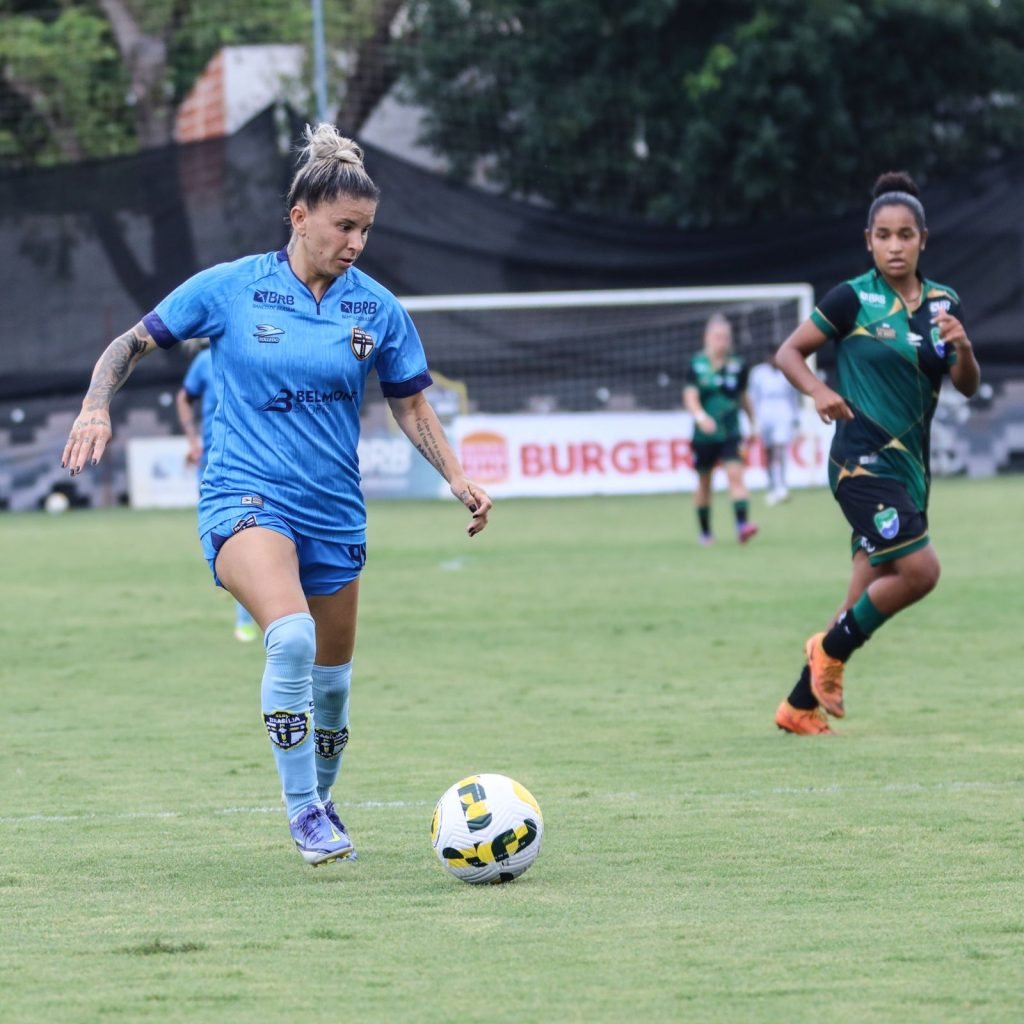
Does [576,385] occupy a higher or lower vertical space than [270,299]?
lower

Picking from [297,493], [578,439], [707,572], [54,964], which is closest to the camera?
[54,964]

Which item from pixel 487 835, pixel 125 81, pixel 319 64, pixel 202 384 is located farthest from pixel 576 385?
pixel 487 835

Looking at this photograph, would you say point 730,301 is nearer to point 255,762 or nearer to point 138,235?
point 138,235

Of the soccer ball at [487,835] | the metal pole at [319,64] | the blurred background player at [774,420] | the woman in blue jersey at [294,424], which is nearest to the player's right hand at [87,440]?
the woman in blue jersey at [294,424]

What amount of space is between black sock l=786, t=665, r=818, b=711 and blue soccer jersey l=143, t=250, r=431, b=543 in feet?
10.3

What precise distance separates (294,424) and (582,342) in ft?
79.4

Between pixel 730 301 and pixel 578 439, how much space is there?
3.83 m

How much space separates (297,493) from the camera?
19.5ft

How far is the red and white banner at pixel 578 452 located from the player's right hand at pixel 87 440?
72.9ft

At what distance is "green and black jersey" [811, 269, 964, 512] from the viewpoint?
830 cm

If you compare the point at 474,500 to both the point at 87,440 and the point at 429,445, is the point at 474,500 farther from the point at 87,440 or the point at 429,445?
the point at 87,440

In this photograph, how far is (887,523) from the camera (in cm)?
834

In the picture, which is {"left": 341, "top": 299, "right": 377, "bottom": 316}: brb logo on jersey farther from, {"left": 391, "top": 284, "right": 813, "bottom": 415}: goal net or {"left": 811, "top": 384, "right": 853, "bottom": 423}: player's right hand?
{"left": 391, "top": 284, "right": 813, "bottom": 415}: goal net

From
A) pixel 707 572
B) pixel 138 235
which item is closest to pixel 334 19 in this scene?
pixel 138 235
